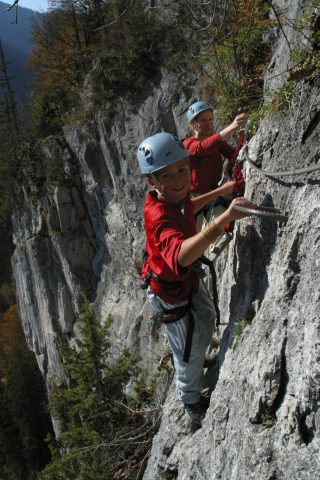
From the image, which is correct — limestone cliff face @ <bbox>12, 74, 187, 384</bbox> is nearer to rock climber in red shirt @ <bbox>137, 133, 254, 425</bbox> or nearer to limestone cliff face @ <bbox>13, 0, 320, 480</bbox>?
rock climber in red shirt @ <bbox>137, 133, 254, 425</bbox>

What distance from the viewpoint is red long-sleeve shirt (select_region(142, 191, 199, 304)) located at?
3.14m

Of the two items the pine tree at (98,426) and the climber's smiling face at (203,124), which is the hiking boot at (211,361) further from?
the climber's smiling face at (203,124)

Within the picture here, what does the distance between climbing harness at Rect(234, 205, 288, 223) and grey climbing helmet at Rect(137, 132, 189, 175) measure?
30.2 inches

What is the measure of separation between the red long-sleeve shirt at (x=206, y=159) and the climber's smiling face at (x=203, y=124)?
123 mm

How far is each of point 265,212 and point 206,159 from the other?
214cm

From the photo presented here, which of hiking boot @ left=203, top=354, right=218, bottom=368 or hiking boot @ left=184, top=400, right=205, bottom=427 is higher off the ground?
hiking boot @ left=203, top=354, right=218, bottom=368

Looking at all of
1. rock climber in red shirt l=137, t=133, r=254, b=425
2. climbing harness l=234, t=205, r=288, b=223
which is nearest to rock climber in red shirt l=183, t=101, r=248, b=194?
rock climber in red shirt l=137, t=133, r=254, b=425

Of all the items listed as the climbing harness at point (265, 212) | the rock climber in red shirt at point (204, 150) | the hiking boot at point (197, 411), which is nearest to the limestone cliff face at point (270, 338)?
the climbing harness at point (265, 212)

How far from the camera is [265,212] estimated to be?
126 inches

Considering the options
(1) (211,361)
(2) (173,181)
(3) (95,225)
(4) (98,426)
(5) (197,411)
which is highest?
(3) (95,225)

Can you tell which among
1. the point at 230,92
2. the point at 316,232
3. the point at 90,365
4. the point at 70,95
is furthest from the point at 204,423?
the point at 70,95

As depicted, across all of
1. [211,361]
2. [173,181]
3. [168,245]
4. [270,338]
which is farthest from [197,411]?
[173,181]

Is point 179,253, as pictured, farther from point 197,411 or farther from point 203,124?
point 203,124

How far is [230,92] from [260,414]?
19.8 ft
